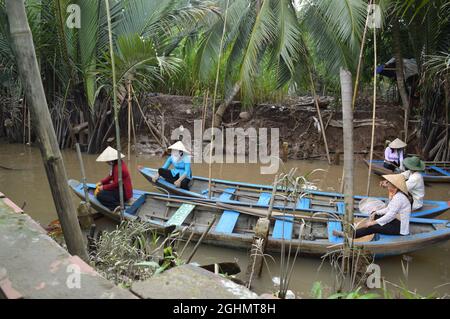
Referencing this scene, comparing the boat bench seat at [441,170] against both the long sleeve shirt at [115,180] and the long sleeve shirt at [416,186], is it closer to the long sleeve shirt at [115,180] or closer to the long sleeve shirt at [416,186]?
the long sleeve shirt at [416,186]

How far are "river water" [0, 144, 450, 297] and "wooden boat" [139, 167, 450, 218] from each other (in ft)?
2.13

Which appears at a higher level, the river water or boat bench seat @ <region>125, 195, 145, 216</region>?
boat bench seat @ <region>125, 195, 145, 216</region>

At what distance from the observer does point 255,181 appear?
8.74 metres

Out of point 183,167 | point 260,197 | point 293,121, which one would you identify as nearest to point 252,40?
point 183,167

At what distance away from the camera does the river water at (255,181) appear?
439cm

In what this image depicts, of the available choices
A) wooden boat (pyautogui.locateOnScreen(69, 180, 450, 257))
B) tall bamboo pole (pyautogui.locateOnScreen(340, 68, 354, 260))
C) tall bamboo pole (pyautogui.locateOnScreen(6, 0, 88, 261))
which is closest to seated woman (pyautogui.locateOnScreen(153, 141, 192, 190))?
wooden boat (pyautogui.locateOnScreen(69, 180, 450, 257))

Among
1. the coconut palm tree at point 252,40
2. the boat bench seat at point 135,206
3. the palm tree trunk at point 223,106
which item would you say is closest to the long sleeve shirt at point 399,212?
the boat bench seat at point 135,206

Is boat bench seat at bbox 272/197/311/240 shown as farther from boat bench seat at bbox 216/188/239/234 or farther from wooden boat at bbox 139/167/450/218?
boat bench seat at bbox 216/188/239/234

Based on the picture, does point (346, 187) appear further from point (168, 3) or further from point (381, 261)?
point (168, 3)

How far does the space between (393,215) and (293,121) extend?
25.2ft

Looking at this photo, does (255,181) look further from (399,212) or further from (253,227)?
(399,212)

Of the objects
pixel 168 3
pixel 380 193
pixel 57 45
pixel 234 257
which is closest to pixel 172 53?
pixel 168 3

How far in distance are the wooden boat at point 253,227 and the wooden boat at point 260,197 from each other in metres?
0.33

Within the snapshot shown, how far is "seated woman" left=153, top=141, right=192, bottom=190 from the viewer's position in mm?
6761
